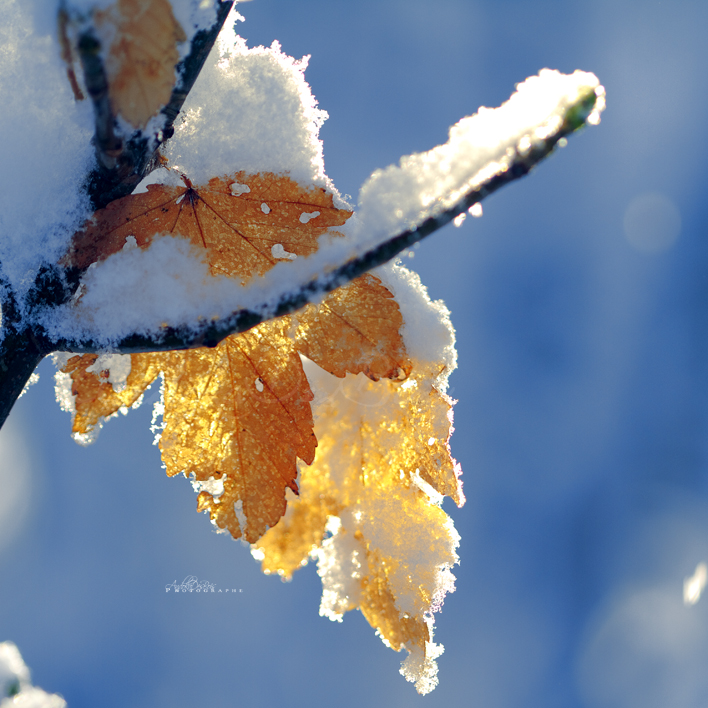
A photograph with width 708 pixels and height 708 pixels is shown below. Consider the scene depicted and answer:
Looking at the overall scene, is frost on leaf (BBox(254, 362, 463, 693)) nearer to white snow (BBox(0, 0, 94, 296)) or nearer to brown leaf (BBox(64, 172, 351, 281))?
brown leaf (BBox(64, 172, 351, 281))

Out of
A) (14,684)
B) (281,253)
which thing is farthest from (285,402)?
(14,684)

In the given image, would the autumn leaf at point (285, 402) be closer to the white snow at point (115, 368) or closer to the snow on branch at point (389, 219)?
the white snow at point (115, 368)

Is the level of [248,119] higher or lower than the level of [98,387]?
higher

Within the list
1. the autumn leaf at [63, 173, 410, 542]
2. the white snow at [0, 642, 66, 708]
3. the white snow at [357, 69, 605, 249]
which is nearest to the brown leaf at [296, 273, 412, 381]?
the autumn leaf at [63, 173, 410, 542]

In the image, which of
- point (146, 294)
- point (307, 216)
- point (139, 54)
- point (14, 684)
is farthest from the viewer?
point (14, 684)

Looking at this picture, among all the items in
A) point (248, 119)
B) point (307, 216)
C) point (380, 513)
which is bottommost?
point (380, 513)

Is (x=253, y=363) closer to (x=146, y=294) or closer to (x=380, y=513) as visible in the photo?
(x=146, y=294)
